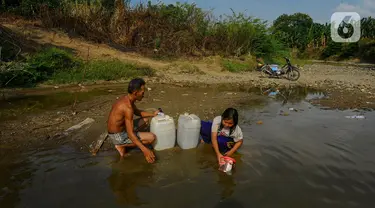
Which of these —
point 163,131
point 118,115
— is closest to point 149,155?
point 163,131

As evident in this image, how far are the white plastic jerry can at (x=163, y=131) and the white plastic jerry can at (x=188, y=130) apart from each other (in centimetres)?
12

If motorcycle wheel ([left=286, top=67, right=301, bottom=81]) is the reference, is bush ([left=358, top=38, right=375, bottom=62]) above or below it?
above

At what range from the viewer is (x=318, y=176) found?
12.8 ft

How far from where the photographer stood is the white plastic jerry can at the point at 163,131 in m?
4.35

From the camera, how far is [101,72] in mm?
10742

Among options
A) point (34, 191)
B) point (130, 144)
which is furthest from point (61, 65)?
point (34, 191)

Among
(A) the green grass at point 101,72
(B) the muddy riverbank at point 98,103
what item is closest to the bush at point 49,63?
(A) the green grass at point 101,72

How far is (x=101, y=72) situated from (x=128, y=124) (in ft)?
23.5

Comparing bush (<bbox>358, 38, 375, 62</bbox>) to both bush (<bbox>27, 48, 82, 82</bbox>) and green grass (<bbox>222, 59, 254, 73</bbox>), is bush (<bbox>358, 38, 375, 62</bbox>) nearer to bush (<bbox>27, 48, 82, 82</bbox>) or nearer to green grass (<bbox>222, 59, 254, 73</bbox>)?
green grass (<bbox>222, 59, 254, 73</bbox>)

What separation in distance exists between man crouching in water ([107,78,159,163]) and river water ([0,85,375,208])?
7.9 inches

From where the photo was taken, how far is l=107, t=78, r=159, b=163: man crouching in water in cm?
404

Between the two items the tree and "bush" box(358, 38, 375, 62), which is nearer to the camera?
the tree

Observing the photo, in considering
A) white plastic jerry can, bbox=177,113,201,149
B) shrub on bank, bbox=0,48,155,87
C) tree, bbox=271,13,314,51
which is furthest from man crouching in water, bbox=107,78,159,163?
tree, bbox=271,13,314,51

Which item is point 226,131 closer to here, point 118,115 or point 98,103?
point 118,115
